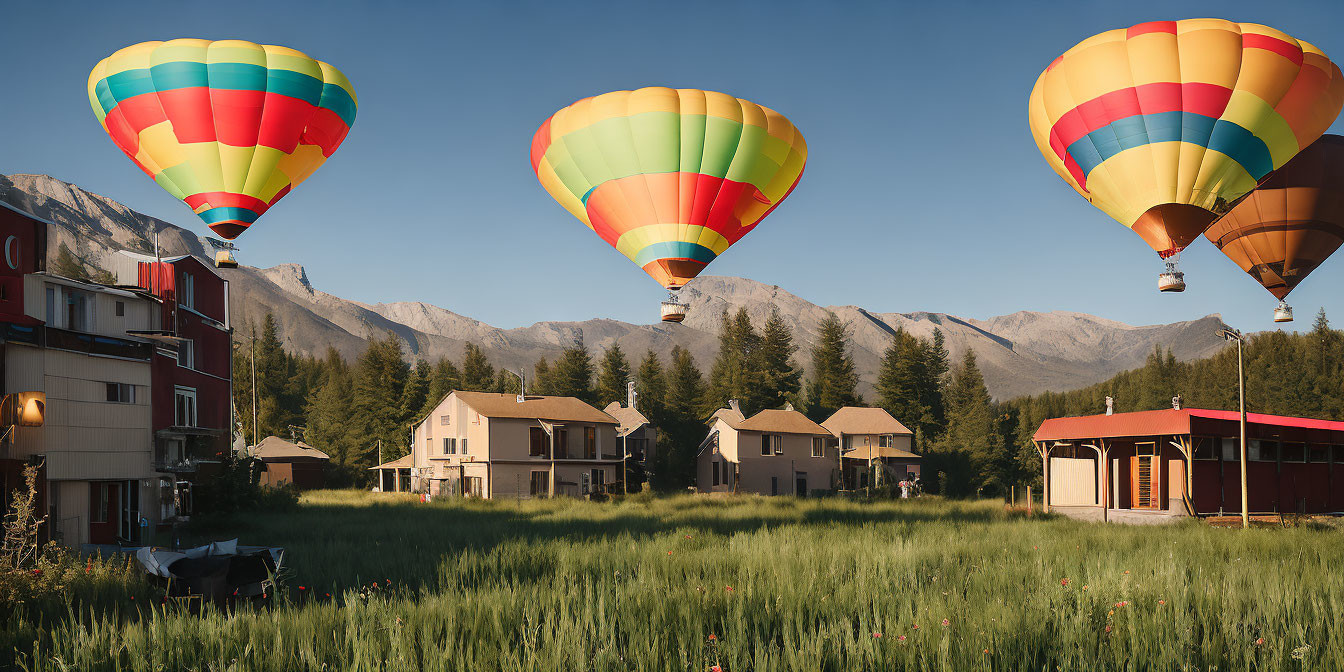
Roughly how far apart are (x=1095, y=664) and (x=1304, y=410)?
75615mm

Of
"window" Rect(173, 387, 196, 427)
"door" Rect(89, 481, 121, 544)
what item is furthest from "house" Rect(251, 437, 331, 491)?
"door" Rect(89, 481, 121, 544)

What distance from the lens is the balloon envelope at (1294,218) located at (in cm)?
2727

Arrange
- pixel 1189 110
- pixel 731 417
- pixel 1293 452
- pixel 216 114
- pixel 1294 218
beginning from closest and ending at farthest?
pixel 1189 110, pixel 216 114, pixel 1294 218, pixel 1293 452, pixel 731 417

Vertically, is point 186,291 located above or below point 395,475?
above

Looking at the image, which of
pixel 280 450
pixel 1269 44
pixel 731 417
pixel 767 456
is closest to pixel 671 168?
pixel 1269 44

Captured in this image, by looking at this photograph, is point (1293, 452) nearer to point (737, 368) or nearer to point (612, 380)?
point (737, 368)

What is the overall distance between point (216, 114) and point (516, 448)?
28417mm

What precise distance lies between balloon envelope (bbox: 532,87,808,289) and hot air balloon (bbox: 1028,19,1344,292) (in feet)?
25.9

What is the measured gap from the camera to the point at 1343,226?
27906mm

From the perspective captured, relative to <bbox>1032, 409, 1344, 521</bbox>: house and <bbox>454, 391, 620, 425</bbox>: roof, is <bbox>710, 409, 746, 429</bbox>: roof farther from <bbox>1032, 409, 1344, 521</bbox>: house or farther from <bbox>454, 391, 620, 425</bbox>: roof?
<bbox>1032, 409, 1344, 521</bbox>: house

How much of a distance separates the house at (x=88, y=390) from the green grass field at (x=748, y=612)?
31.9 feet

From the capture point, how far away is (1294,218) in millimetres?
27500

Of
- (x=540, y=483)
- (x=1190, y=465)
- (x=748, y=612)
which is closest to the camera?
(x=748, y=612)

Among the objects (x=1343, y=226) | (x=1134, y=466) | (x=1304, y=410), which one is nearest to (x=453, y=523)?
(x=1134, y=466)
